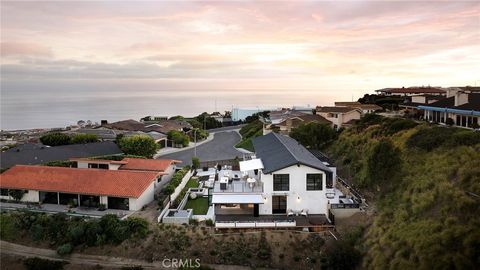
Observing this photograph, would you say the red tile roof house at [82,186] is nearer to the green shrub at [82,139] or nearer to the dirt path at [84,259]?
the dirt path at [84,259]

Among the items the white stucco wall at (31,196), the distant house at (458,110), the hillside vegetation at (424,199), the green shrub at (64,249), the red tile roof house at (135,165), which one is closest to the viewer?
the hillside vegetation at (424,199)

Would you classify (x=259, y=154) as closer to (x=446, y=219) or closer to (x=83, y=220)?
(x=83, y=220)

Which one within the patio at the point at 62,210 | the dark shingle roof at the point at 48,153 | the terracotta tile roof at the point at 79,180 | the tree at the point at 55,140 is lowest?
the patio at the point at 62,210

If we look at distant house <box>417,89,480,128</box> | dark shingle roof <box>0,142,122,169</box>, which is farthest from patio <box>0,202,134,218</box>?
distant house <box>417,89,480,128</box>

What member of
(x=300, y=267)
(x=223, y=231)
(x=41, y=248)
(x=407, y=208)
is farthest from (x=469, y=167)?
(x=41, y=248)

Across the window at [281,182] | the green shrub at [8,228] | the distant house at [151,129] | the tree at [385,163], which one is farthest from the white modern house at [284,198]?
the distant house at [151,129]

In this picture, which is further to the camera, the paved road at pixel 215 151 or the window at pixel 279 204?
the paved road at pixel 215 151

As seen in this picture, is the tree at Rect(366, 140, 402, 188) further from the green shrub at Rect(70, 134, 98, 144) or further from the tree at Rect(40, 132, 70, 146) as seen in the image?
the tree at Rect(40, 132, 70, 146)
